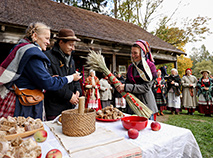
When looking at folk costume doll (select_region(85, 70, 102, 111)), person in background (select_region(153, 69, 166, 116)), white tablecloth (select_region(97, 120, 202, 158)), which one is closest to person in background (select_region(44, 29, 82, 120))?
white tablecloth (select_region(97, 120, 202, 158))

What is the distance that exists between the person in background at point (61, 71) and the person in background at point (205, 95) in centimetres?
624

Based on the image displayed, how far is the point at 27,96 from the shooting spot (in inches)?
52.8

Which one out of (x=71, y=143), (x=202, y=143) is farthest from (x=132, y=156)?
(x=202, y=143)

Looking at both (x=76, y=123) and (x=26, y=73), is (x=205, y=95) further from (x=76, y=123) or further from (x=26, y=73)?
(x=26, y=73)

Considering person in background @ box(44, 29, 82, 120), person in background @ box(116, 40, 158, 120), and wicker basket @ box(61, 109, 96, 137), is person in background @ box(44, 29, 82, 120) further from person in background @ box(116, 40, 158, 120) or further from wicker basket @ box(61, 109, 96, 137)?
wicker basket @ box(61, 109, 96, 137)

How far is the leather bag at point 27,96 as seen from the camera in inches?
52.2

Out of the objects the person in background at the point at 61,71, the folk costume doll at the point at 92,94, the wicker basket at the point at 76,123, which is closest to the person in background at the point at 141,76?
the person in background at the point at 61,71

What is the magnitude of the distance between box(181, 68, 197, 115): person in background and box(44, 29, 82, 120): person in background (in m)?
6.30

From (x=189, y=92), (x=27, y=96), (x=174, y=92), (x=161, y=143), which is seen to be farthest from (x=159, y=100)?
(x=27, y=96)

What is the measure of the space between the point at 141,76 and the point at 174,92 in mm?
5505

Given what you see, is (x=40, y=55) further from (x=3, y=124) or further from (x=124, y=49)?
(x=124, y=49)

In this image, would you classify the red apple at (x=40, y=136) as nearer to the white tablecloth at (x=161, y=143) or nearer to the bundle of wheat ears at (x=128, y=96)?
the white tablecloth at (x=161, y=143)

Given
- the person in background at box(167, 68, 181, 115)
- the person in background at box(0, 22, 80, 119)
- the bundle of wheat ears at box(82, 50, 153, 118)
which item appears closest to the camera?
the person in background at box(0, 22, 80, 119)

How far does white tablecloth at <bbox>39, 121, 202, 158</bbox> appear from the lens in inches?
33.9
